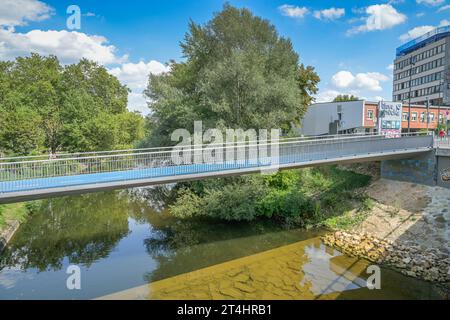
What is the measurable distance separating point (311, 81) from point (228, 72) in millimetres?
15799

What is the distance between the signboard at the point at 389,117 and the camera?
26562 mm

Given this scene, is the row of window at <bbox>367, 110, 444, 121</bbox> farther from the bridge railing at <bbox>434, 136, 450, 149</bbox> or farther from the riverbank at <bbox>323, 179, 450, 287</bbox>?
the riverbank at <bbox>323, 179, 450, 287</bbox>

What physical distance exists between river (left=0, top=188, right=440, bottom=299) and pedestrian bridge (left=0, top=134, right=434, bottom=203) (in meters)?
3.70

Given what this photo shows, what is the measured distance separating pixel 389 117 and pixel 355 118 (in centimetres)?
683

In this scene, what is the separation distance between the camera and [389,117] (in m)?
27.0

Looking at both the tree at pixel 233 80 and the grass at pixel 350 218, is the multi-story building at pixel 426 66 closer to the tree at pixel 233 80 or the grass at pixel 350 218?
the tree at pixel 233 80

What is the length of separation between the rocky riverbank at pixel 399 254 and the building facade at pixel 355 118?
62.9 ft

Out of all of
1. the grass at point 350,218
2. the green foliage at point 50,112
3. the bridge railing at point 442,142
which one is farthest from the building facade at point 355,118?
the green foliage at point 50,112

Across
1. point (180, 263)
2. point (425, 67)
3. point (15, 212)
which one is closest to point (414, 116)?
point (425, 67)

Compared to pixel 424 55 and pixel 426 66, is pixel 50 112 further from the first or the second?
pixel 424 55

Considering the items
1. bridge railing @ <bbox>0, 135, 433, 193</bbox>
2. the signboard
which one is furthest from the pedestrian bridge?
the signboard

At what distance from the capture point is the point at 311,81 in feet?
106
